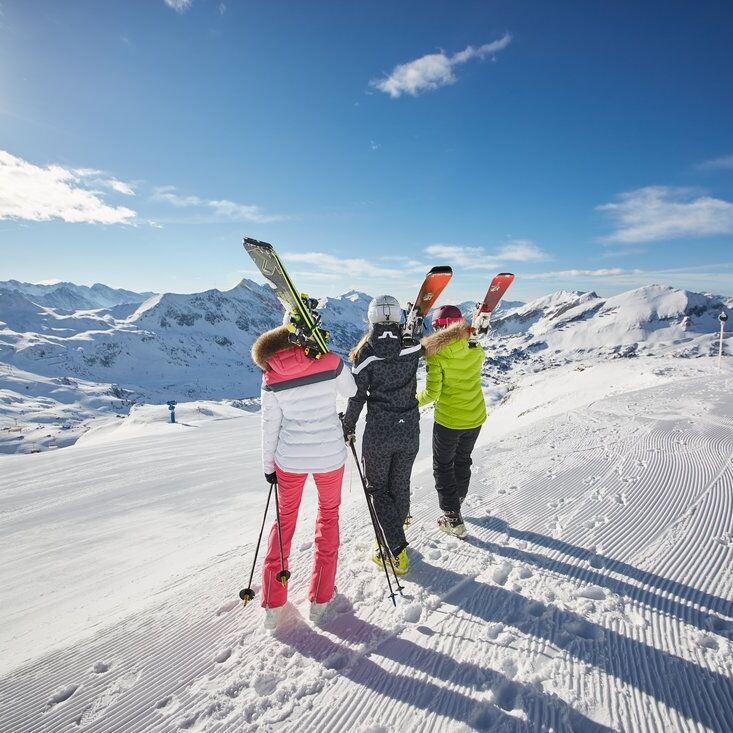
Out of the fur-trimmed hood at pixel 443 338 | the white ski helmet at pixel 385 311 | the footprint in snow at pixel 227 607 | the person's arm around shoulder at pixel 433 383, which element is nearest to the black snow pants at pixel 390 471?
the person's arm around shoulder at pixel 433 383

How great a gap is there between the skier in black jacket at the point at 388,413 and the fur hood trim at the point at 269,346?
2.67 feet

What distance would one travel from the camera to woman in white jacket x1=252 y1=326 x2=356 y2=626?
10.6 ft

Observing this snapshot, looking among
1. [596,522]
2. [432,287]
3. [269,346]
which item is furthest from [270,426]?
[596,522]

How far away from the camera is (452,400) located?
4465 millimetres

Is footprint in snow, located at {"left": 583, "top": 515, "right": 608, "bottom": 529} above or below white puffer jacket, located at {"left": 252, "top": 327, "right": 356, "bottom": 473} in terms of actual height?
below

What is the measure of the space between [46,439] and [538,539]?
241 ft

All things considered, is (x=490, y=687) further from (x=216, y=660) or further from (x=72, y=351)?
(x=72, y=351)

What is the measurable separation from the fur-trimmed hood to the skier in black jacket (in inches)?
8.0

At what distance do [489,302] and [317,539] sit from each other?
4676mm

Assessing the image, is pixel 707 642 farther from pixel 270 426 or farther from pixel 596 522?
pixel 270 426

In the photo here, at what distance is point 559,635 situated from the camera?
118 inches

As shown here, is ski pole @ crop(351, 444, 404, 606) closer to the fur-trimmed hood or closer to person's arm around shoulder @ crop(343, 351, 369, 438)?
person's arm around shoulder @ crop(343, 351, 369, 438)

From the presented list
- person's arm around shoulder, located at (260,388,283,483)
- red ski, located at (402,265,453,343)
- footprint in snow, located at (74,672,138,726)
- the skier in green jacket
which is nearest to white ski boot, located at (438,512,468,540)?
the skier in green jacket

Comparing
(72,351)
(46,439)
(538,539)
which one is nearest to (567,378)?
(538,539)
